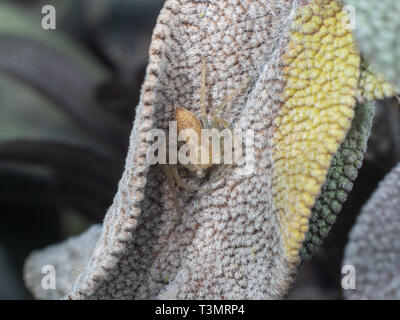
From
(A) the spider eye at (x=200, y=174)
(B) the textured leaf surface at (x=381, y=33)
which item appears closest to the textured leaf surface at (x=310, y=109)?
(B) the textured leaf surface at (x=381, y=33)

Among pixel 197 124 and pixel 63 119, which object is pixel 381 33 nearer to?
pixel 197 124

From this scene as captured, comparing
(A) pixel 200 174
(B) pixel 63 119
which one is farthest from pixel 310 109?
(B) pixel 63 119

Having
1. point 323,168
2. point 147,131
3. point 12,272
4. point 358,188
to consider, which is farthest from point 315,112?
point 12,272

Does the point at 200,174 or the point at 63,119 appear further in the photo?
the point at 63,119

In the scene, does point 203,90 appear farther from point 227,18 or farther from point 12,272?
point 12,272

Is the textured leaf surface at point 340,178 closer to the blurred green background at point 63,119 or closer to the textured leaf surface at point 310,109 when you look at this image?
the textured leaf surface at point 310,109

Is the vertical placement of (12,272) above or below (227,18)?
below
